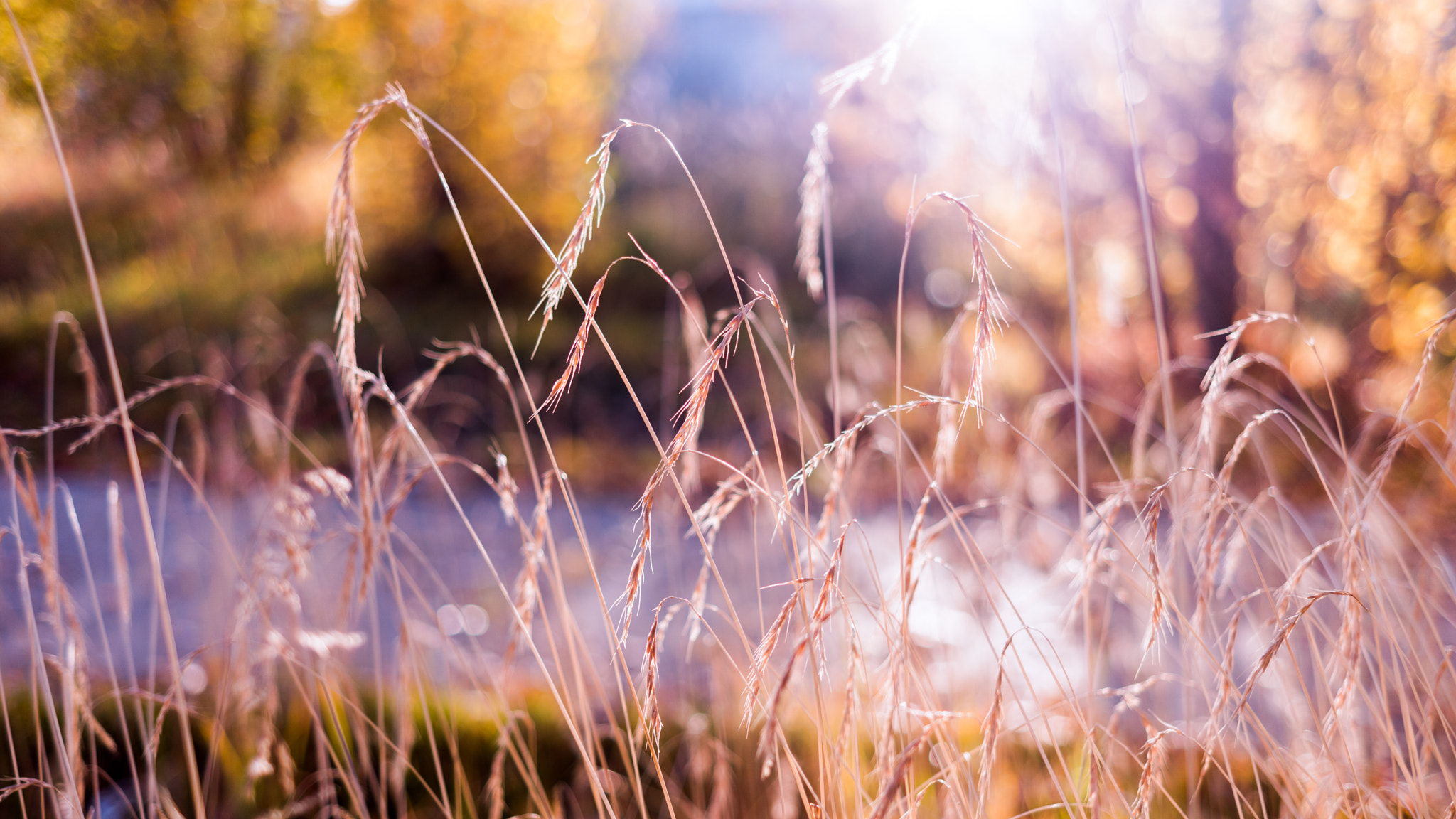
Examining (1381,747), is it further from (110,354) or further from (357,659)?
(357,659)

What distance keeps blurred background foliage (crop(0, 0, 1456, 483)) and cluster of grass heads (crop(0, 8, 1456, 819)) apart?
3.59 ft

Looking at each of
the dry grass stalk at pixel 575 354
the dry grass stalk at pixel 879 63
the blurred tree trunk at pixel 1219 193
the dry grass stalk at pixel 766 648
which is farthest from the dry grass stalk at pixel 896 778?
the blurred tree trunk at pixel 1219 193

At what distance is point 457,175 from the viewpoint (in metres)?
7.89

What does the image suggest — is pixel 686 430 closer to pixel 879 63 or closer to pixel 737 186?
pixel 879 63

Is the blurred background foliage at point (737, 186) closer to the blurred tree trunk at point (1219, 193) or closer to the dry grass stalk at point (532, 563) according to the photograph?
the blurred tree trunk at point (1219, 193)

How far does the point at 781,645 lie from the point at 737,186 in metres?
9.44

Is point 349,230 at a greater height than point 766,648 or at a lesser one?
greater

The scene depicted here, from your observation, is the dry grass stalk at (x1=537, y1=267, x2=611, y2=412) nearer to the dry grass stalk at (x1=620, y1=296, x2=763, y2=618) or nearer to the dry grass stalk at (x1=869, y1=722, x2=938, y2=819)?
the dry grass stalk at (x1=620, y1=296, x2=763, y2=618)

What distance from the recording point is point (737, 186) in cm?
1070

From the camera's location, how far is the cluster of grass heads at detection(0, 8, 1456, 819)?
86cm

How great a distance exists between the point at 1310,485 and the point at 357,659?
5.27 meters

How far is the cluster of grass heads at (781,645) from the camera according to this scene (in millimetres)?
857

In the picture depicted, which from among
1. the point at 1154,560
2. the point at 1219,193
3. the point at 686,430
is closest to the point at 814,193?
the point at 686,430

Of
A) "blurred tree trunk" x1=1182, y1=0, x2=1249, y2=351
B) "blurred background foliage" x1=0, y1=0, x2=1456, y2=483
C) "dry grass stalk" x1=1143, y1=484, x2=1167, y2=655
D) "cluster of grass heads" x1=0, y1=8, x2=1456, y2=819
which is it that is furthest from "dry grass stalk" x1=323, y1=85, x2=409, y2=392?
"blurred tree trunk" x1=1182, y1=0, x2=1249, y2=351
